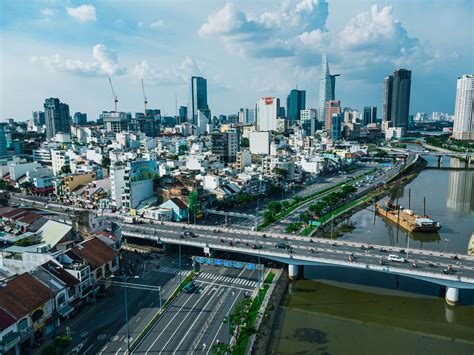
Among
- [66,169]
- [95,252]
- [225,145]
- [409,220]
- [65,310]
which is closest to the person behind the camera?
Answer: [65,310]

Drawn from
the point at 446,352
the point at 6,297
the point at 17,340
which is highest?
the point at 6,297

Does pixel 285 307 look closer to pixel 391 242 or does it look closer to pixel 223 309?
pixel 223 309

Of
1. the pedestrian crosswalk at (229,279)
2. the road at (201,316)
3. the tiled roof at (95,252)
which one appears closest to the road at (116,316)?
the road at (201,316)

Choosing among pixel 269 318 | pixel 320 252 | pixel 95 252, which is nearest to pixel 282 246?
pixel 320 252

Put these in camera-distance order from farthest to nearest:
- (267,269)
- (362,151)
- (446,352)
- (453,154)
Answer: (362,151)
(453,154)
(267,269)
(446,352)

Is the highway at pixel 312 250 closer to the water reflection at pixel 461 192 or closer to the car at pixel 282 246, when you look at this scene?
the car at pixel 282 246

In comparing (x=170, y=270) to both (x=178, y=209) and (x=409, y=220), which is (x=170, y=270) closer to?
(x=178, y=209)

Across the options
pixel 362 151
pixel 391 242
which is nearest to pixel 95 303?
pixel 391 242

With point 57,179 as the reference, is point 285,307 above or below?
below
